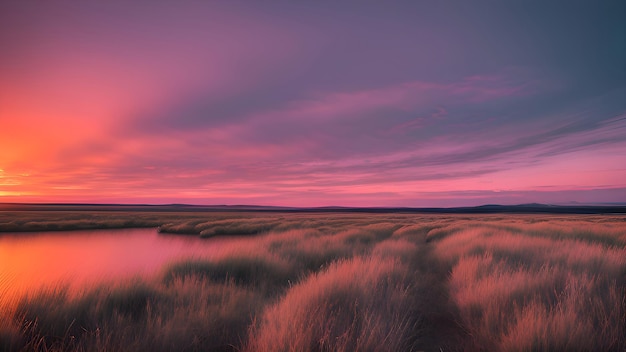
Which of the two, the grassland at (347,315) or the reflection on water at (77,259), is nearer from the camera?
the grassland at (347,315)

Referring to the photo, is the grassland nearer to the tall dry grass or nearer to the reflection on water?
the tall dry grass

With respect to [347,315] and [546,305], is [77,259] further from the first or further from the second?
[546,305]

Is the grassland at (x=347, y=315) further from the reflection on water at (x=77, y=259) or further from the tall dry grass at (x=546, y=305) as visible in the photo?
the reflection on water at (x=77, y=259)

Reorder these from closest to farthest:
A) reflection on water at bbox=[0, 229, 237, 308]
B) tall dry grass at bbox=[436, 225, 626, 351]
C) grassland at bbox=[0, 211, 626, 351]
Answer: tall dry grass at bbox=[436, 225, 626, 351], grassland at bbox=[0, 211, 626, 351], reflection on water at bbox=[0, 229, 237, 308]

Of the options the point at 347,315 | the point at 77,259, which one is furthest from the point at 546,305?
the point at 77,259

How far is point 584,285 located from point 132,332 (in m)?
6.46

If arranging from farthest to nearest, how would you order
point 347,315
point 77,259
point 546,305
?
point 77,259 < point 546,305 < point 347,315

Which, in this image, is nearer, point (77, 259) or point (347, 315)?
point (347, 315)

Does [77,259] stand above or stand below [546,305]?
below

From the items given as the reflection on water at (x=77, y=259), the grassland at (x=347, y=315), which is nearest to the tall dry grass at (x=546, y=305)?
the grassland at (x=347, y=315)

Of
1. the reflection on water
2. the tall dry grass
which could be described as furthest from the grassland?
the reflection on water

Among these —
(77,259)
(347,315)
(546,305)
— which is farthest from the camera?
(77,259)

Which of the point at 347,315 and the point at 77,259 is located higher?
the point at 347,315

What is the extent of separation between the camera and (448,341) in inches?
153
